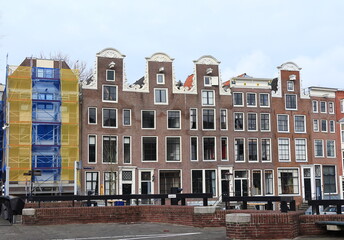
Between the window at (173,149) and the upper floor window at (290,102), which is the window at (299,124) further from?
the window at (173,149)

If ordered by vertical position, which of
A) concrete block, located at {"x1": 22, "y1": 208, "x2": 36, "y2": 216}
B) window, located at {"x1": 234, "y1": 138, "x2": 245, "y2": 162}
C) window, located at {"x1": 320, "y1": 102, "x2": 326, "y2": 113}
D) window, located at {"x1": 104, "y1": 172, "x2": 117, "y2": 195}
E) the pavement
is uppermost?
window, located at {"x1": 320, "y1": 102, "x2": 326, "y2": 113}

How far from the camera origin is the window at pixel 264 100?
52938mm

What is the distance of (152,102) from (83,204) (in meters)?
20.7

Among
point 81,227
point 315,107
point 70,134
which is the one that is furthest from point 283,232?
point 315,107

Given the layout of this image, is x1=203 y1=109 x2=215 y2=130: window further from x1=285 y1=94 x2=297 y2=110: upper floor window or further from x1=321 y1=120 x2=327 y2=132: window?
x1=321 y1=120 x2=327 y2=132: window

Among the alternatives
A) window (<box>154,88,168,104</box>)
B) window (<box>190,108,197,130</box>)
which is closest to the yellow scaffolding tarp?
window (<box>154,88,168,104</box>)

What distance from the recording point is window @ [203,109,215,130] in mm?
50719

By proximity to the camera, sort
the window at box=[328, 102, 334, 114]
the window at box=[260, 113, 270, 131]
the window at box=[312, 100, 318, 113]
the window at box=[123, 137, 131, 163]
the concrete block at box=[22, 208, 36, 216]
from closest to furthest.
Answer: the concrete block at box=[22, 208, 36, 216] < the window at box=[123, 137, 131, 163] < the window at box=[260, 113, 270, 131] < the window at box=[312, 100, 318, 113] < the window at box=[328, 102, 334, 114]

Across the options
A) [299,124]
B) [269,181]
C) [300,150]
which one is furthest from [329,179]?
[269,181]

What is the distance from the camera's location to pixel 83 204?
29984mm

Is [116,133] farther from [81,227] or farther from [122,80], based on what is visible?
[81,227]

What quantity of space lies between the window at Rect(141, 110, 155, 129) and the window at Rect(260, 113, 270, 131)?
1149 centimetres

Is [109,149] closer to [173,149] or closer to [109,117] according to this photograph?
[109,117]

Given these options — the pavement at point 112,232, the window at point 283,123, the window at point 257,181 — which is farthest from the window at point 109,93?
the pavement at point 112,232
